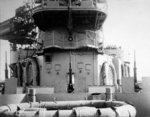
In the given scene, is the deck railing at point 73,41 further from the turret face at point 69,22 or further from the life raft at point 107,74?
the life raft at point 107,74

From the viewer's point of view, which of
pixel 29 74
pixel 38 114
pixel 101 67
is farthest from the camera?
pixel 29 74

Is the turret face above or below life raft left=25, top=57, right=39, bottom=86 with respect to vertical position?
above

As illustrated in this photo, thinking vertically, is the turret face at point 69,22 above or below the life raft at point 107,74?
above

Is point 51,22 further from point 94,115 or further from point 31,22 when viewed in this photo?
point 94,115

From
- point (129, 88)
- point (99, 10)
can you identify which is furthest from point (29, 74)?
point (129, 88)

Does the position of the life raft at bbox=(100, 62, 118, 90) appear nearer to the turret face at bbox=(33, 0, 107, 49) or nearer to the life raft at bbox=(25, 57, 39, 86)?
the turret face at bbox=(33, 0, 107, 49)

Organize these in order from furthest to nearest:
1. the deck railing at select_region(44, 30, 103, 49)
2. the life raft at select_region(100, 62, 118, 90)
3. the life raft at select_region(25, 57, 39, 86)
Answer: the life raft at select_region(25, 57, 39, 86), the life raft at select_region(100, 62, 118, 90), the deck railing at select_region(44, 30, 103, 49)

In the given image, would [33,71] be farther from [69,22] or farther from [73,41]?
[69,22]

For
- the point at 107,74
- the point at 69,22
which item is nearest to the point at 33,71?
the point at 69,22

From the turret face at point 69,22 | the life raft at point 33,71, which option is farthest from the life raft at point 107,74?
the life raft at point 33,71

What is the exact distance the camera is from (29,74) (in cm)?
2439

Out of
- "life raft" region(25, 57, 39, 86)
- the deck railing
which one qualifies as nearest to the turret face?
the deck railing

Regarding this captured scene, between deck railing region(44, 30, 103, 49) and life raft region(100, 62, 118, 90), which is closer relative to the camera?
deck railing region(44, 30, 103, 49)

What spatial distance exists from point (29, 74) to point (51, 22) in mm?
5967
